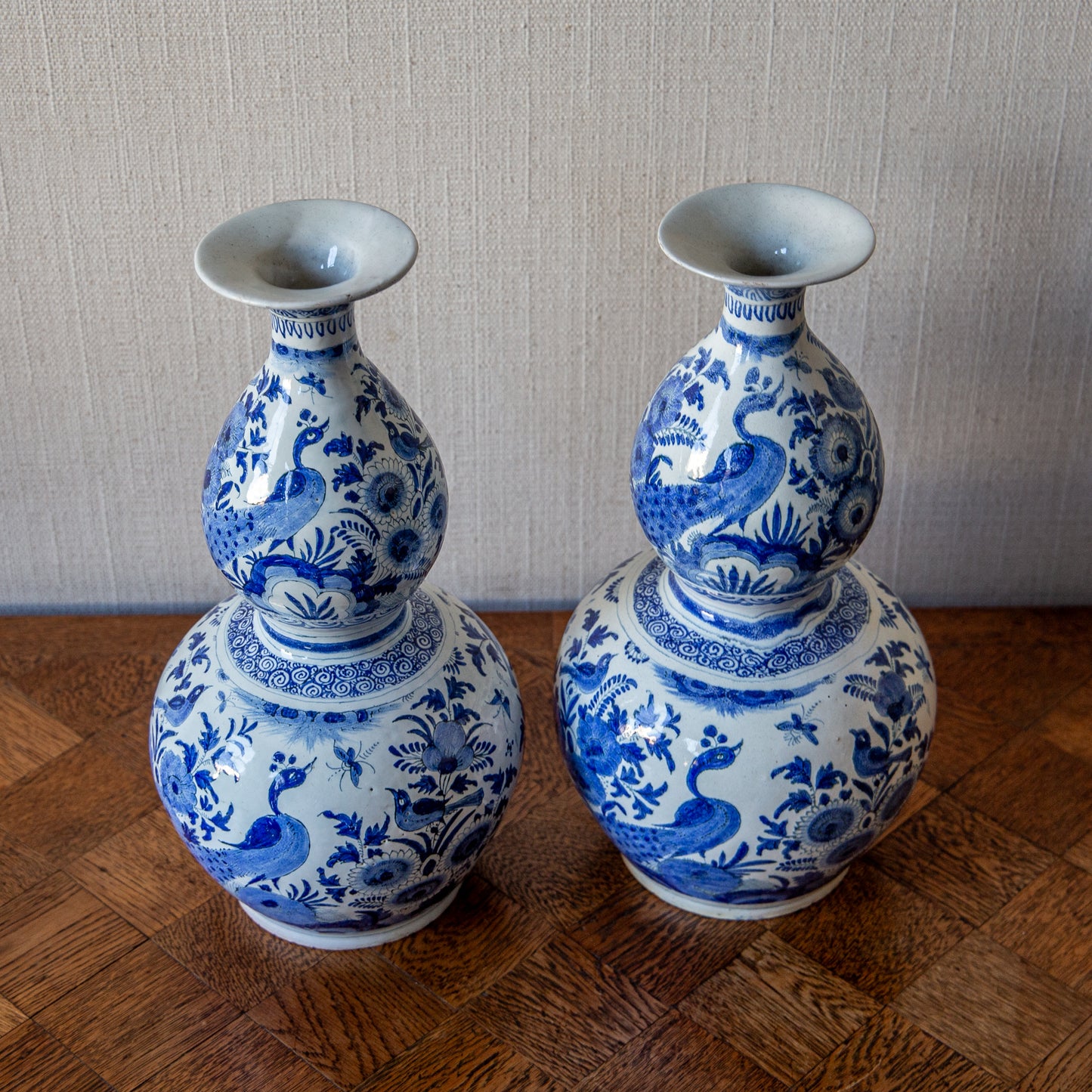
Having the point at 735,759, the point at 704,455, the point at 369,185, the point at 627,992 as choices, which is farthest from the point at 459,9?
the point at 627,992

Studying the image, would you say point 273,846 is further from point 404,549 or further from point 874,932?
point 874,932

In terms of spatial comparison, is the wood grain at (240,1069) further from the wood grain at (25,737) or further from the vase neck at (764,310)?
the vase neck at (764,310)

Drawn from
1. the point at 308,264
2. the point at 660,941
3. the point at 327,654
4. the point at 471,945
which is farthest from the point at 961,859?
the point at 308,264

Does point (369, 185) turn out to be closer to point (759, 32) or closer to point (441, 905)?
point (759, 32)

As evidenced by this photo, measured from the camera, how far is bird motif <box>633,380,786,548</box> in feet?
1.95

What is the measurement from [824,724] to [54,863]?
0.45 meters

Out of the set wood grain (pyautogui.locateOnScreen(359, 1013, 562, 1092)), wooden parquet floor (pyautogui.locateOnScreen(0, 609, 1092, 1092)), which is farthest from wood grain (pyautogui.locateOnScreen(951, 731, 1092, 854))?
wood grain (pyautogui.locateOnScreen(359, 1013, 562, 1092))

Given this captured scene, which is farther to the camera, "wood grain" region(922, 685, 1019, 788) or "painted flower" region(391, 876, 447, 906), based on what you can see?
"wood grain" region(922, 685, 1019, 788)

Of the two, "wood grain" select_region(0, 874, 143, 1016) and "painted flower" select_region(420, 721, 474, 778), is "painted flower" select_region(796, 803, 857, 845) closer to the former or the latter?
"painted flower" select_region(420, 721, 474, 778)

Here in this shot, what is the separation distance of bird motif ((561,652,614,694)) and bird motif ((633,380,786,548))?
0.32ft

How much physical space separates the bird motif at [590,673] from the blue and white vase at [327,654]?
0.12ft

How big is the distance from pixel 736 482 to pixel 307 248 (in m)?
0.23

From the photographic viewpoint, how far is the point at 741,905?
0.72 meters

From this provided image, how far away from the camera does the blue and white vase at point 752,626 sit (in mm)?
599
